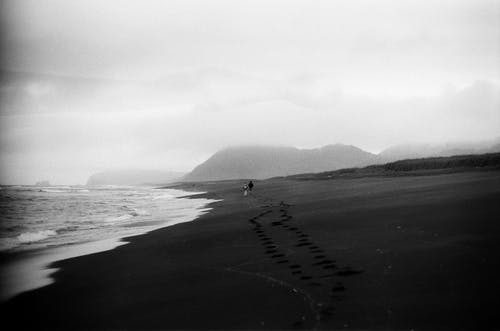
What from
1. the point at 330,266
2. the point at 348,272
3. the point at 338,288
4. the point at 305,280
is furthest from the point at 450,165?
the point at 338,288

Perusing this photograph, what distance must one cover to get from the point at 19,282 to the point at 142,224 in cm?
1209

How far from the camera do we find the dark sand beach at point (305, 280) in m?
6.83

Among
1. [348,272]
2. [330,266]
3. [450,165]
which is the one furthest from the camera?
[450,165]

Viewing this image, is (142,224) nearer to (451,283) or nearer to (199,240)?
(199,240)

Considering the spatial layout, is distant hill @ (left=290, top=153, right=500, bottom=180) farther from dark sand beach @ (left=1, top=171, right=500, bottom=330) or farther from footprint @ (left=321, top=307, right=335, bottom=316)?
footprint @ (left=321, top=307, right=335, bottom=316)

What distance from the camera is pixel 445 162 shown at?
40938 millimetres

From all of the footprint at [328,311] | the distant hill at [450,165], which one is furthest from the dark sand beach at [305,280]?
the distant hill at [450,165]

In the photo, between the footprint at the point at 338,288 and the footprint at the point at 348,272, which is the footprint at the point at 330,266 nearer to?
the footprint at the point at 348,272

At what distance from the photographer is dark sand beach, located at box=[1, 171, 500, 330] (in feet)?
22.4

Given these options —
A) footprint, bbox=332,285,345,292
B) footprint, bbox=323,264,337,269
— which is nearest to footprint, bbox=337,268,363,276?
footprint, bbox=323,264,337,269

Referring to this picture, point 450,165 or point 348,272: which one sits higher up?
point 450,165

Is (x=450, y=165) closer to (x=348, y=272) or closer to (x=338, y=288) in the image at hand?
(x=348, y=272)

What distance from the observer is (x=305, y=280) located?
877 centimetres

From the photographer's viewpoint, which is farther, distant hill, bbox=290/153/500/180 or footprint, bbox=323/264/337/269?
distant hill, bbox=290/153/500/180
